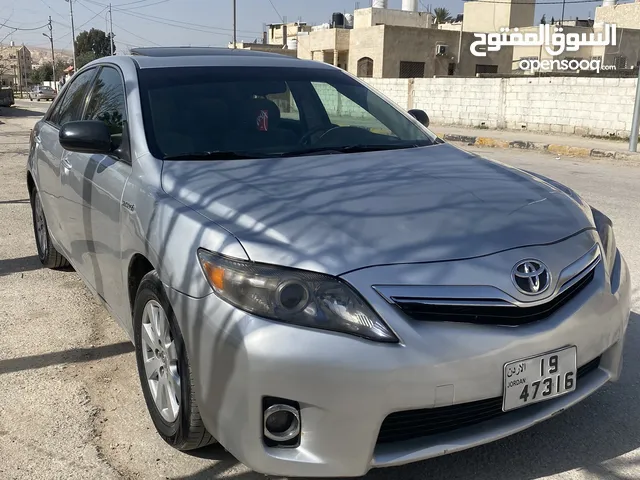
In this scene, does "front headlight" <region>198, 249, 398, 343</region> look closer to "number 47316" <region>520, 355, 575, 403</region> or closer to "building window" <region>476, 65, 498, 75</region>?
"number 47316" <region>520, 355, 575, 403</region>

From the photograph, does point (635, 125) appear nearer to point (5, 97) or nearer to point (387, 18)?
point (5, 97)

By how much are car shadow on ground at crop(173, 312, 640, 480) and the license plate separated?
1.33ft

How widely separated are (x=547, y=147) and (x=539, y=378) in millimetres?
13825

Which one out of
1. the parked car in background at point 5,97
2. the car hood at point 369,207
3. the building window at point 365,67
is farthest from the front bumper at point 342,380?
the parked car in background at point 5,97

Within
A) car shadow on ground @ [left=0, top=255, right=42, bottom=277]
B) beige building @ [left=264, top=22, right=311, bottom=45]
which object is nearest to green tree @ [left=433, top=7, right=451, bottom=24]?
beige building @ [left=264, top=22, right=311, bottom=45]

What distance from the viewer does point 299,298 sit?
2139 millimetres

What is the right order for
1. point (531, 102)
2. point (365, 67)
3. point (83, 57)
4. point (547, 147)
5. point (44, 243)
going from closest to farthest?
point (44, 243) < point (547, 147) < point (531, 102) < point (365, 67) < point (83, 57)

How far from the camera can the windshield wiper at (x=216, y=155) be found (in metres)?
3.07

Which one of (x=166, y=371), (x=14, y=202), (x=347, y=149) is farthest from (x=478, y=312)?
(x=14, y=202)

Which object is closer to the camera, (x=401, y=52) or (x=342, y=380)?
(x=342, y=380)

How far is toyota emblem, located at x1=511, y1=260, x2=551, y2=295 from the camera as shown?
224cm

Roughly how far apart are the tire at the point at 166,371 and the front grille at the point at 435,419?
0.74 m

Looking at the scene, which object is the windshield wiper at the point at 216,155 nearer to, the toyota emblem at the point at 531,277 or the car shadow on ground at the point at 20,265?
the toyota emblem at the point at 531,277

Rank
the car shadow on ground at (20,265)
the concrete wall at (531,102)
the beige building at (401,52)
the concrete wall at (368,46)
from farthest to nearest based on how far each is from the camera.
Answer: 1. the beige building at (401,52)
2. the concrete wall at (368,46)
3. the concrete wall at (531,102)
4. the car shadow on ground at (20,265)
